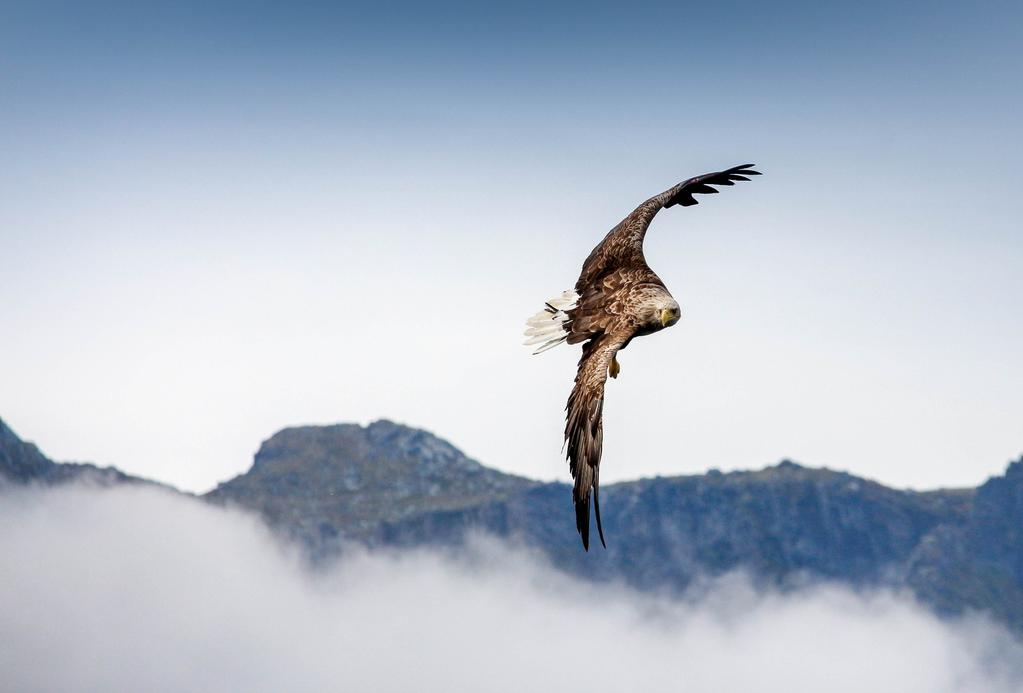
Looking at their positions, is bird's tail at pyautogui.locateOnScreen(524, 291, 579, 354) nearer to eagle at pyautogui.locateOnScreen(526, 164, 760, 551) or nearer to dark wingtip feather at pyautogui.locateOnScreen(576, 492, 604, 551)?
eagle at pyautogui.locateOnScreen(526, 164, 760, 551)

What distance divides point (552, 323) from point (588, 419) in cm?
529

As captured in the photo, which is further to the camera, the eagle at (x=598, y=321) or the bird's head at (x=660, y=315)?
the bird's head at (x=660, y=315)

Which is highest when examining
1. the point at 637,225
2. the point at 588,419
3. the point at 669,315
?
the point at 637,225

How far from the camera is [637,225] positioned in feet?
149

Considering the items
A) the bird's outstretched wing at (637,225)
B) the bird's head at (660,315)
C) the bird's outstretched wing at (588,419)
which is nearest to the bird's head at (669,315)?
the bird's head at (660,315)

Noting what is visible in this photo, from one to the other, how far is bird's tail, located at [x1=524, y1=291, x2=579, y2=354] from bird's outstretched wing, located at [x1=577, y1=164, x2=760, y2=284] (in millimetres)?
2703

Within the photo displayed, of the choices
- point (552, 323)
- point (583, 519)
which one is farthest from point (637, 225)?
point (583, 519)

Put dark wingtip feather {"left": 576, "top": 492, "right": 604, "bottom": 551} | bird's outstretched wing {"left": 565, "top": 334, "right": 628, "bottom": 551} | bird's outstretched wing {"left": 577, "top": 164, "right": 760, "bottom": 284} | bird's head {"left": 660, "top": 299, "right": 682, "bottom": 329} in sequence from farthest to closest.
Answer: bird's outstretched wing {"left": 577, "top": 164, "right": 760, "bottom": 284} < bird's head {"left": 660, "top": 299, "right": 682, "bottom": 329} < bird's outstretched wing {"left": 565, "top": 334, "right": 628, "bottom": 551} < dark wingtip feather {"left": 576, "top": 492, "right": 604, "bottom": 551}

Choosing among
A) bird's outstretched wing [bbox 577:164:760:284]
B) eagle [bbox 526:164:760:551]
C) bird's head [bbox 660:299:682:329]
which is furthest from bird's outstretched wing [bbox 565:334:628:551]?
bird's outstretched wing [bbox 577:164:760:284]

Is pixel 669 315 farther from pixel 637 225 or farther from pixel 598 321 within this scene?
pixel 637 225

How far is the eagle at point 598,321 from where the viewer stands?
3353 cm

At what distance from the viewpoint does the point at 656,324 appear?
120 feet

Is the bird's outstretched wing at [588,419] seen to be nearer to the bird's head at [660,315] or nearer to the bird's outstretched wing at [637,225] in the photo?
the bird's head at [660,315]

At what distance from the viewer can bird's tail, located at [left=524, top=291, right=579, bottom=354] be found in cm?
3772
